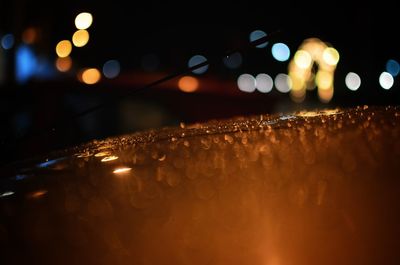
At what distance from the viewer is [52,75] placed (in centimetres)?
851

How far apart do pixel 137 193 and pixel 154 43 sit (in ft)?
25.2

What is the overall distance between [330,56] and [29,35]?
47.6 feet

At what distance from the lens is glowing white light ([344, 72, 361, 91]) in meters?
15.4

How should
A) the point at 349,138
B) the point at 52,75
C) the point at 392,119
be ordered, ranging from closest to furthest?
the point at 349,138 < the point at 392,119 < the point at 52,75

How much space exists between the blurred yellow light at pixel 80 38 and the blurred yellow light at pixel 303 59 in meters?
16.5

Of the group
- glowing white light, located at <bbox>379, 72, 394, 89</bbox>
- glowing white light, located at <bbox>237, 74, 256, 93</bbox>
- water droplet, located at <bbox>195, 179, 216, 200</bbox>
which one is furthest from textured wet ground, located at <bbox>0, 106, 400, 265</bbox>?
glowing white light, located at <bbox>379, 72, 394, 89</bbox>

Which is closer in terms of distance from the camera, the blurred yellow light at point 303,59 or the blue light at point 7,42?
the blue light at point 7,42

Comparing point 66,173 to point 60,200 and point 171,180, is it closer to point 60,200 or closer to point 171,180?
point 60,200

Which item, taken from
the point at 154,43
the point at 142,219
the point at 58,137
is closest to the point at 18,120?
the point at 58,137

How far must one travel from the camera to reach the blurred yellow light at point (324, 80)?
19.1 metres

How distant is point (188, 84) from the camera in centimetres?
902

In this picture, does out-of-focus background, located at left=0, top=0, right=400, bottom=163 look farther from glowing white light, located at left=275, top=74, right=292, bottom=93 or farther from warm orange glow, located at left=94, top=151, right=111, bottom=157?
glowing white light, located at left=275, top=74, right=292, bottom=93

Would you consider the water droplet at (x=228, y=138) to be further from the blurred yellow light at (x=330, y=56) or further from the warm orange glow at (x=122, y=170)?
the blurred yellow light at (x=330, y=56)

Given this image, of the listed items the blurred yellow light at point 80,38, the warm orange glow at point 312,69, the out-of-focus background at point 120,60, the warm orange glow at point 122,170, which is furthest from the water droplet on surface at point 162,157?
the warm orange glow at point 312,69
